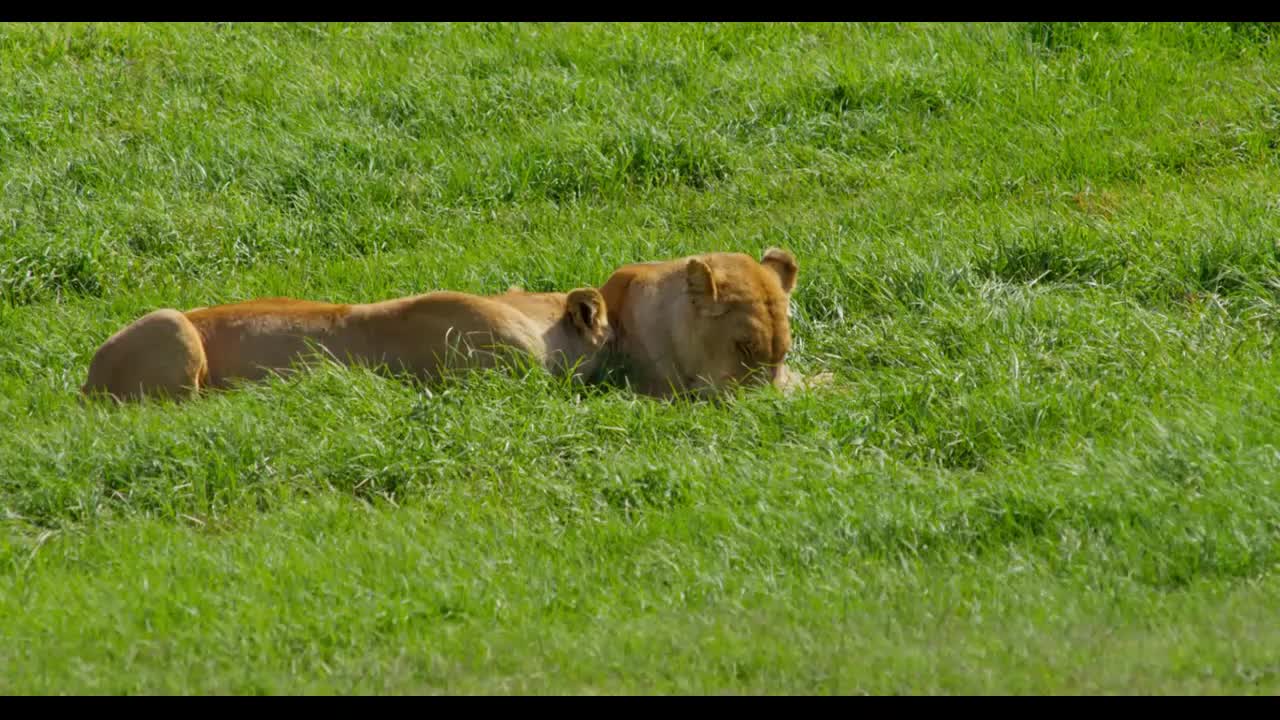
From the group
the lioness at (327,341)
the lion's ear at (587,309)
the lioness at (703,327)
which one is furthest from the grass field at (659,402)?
the lion's ear at (587,309)

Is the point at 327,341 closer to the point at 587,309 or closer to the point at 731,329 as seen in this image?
the point at 587,309

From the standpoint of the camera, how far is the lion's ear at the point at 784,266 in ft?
29.0

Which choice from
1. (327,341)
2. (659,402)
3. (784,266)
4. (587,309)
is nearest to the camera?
(659,402)

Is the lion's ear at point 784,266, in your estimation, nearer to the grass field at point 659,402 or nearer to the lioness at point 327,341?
the grass field at point 659,402

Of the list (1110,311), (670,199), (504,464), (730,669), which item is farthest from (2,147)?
(730,669)

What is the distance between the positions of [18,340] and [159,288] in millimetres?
1069

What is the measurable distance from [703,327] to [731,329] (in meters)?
0.15

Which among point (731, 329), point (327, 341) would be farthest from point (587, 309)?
point (327, 341)

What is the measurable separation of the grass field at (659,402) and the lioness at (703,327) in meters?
0.33

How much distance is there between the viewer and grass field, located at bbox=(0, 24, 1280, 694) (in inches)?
227

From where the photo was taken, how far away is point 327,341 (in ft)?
27.6

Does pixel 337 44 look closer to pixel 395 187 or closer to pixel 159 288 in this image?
pixel 395 187

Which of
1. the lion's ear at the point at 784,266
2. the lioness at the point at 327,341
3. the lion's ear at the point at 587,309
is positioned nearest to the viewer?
the lioness at the point at 327,341

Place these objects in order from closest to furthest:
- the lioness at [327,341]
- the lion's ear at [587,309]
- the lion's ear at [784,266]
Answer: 1. the lioness at [327,341]
2. the lion's ear at [587,309]
3. the lion's ear at [784,266]
